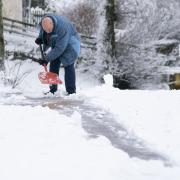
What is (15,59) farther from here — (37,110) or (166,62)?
(37,110)

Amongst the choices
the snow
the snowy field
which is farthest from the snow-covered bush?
the snowy field

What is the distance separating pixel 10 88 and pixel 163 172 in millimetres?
6011

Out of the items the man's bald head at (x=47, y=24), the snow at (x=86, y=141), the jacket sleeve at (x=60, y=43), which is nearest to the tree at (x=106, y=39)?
the jacket sleeve at (x=60, y=43)

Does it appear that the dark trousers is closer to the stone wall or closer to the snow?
the snow

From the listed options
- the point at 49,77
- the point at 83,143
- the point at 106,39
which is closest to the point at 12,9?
the point at 106,39

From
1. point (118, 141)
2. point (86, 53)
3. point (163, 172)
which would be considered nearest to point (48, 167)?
point (163, 172)

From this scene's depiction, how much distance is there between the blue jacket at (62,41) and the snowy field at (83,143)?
1.30 m

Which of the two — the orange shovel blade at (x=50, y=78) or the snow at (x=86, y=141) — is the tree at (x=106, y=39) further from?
the snow at (x=86, y=141)

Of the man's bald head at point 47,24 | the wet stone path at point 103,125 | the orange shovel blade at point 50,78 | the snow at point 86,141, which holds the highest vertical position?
the man's bald head at point 47,24

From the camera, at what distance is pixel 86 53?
20531mm

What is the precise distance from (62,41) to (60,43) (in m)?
0.05

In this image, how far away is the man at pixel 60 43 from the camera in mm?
9016

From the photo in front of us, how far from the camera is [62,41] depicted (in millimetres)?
9078

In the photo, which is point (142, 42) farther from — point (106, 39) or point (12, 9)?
point (12, 9)
